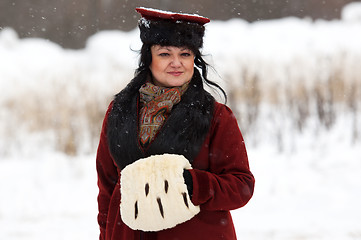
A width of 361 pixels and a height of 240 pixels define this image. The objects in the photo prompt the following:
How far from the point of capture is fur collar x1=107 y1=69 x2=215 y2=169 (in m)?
1.38

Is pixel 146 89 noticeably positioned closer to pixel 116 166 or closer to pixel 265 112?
pixel 116 166

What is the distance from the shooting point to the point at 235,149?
1377mm

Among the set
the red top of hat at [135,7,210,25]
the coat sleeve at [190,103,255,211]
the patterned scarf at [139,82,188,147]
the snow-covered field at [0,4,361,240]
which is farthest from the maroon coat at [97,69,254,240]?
the snow-covered field at [0,4,361,240]

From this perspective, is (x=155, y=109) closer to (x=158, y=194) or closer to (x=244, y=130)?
(x=158, y=194)

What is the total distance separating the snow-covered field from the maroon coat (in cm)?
213

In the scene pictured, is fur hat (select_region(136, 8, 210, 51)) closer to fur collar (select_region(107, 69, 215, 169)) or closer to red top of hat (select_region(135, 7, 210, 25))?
red top of hat (select_region(135, 7, 210, 25))

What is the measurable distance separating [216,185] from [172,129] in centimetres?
23

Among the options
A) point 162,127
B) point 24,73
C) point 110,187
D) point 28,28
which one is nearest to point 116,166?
point 110,187

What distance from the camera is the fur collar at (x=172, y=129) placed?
1382 millimetres

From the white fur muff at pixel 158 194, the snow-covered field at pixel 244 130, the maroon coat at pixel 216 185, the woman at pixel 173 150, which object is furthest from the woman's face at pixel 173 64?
the snow-covered field at pixel 244 130

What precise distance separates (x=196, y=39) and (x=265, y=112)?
15.6ft

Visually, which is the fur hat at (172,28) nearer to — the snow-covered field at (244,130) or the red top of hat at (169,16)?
the red top of hat at (169,16)

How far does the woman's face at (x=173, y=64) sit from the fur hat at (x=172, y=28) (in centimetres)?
2

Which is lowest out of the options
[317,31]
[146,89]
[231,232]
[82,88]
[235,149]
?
[231,232]
